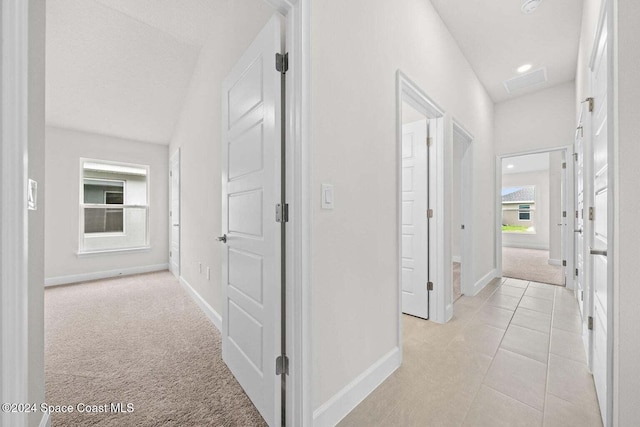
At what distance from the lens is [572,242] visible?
3.69 m

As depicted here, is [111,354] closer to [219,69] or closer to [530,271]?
[219,69]

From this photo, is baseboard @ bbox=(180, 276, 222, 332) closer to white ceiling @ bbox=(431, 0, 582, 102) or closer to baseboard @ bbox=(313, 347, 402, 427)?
baseboard @ bbox=(313, 347, 402, 427)

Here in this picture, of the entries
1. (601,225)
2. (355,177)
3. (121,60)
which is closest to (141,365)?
(355,177)

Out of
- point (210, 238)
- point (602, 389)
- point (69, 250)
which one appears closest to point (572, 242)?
point (602, 389)

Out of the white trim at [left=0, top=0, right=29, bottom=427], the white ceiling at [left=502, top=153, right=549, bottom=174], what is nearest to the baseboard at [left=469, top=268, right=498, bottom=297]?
the white trim at [left=0, top=0, right=29, bottom=427]

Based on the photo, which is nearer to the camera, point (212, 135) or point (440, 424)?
point (440, 424)

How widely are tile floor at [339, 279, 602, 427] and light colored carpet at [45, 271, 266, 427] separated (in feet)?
2.74

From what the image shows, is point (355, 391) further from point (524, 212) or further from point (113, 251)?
point (524, 212)

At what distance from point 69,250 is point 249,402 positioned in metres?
4.41

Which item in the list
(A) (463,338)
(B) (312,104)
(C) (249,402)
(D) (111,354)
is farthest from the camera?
(A) (463,338)

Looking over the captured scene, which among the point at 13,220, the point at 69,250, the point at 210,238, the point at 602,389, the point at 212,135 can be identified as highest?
the point at 212,135

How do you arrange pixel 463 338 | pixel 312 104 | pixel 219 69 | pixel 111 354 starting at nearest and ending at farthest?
pixel 312 104, pixel 111 354, pixel 463 338, pixel 219 69

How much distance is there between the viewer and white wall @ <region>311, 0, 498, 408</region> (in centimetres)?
130

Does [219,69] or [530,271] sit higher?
[219,69]
